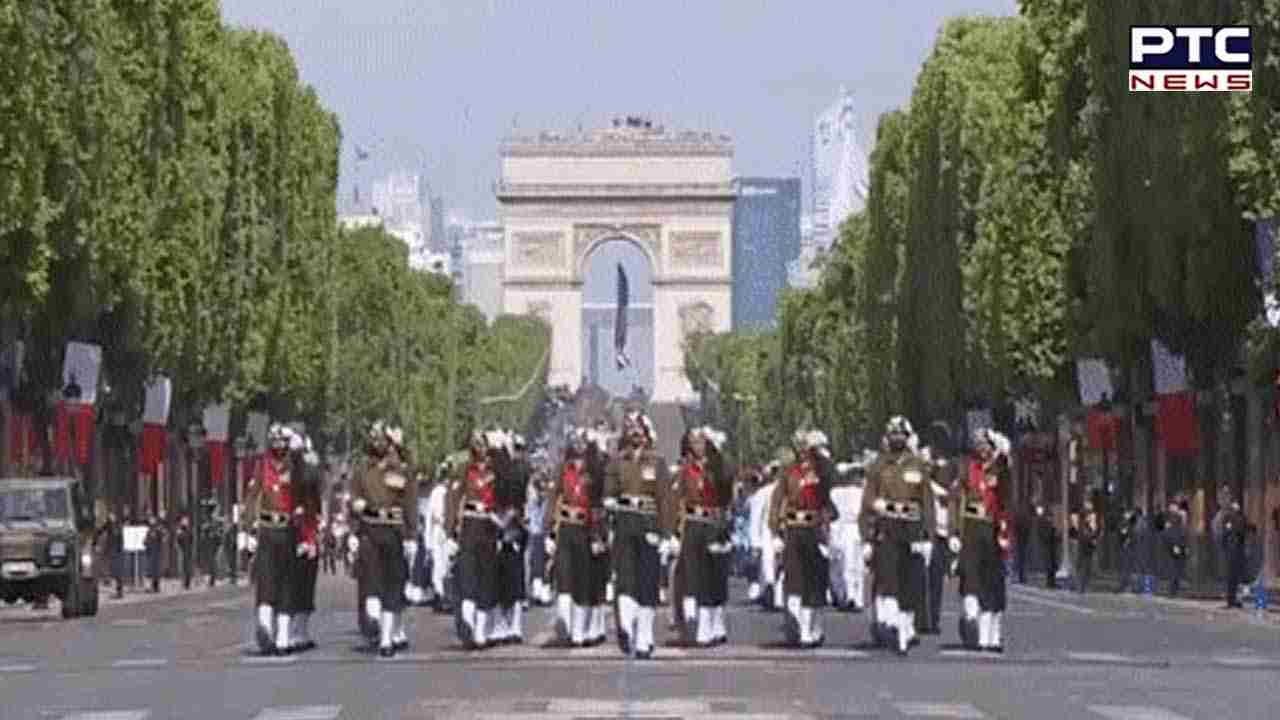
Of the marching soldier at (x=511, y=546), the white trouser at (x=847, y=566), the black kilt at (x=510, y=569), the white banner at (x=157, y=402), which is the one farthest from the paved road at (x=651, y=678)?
the white banner at (x=157, y=402)

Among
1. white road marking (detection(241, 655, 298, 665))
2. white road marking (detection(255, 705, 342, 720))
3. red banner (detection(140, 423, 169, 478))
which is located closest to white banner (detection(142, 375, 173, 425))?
red banner (detection(140, 423, 169, 478))

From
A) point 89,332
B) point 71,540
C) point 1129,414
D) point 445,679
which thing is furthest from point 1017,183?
point 445,679

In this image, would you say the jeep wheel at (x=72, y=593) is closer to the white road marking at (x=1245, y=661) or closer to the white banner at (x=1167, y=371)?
the white road marking at (x=1245, y=661)

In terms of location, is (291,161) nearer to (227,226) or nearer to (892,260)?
(227,226)

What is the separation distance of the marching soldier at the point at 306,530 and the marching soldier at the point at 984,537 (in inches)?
234

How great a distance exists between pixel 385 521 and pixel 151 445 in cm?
5545

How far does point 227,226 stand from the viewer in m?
99.3

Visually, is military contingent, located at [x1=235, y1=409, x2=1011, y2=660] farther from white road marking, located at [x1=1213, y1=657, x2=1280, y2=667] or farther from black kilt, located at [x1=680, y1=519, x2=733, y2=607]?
white road marking, located at [x1=1213, y1=657, x2=1280, y2=667]

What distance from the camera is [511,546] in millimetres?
41875

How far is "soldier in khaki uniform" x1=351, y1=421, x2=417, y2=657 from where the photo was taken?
1587 inches

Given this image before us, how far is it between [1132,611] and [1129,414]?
91.0ft

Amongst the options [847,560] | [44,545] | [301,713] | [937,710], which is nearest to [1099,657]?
[937,710]

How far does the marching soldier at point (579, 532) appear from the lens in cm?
4119

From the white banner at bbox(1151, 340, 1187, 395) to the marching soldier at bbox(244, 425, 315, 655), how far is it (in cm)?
3996
